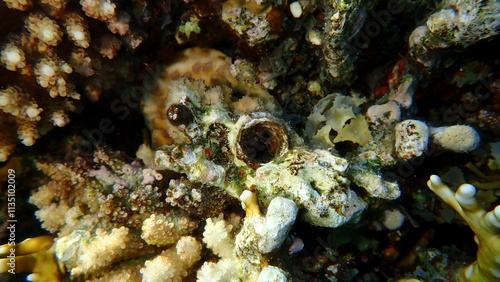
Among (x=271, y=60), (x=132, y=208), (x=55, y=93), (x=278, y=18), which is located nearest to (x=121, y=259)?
(x=132, y=208)

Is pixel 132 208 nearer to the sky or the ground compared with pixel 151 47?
nearer to the ground

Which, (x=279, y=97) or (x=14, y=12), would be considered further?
(x=279, y=97)

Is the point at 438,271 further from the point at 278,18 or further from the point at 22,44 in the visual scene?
the point at 22,44

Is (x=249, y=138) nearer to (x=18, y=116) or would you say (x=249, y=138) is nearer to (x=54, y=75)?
(x=54, y=75)
